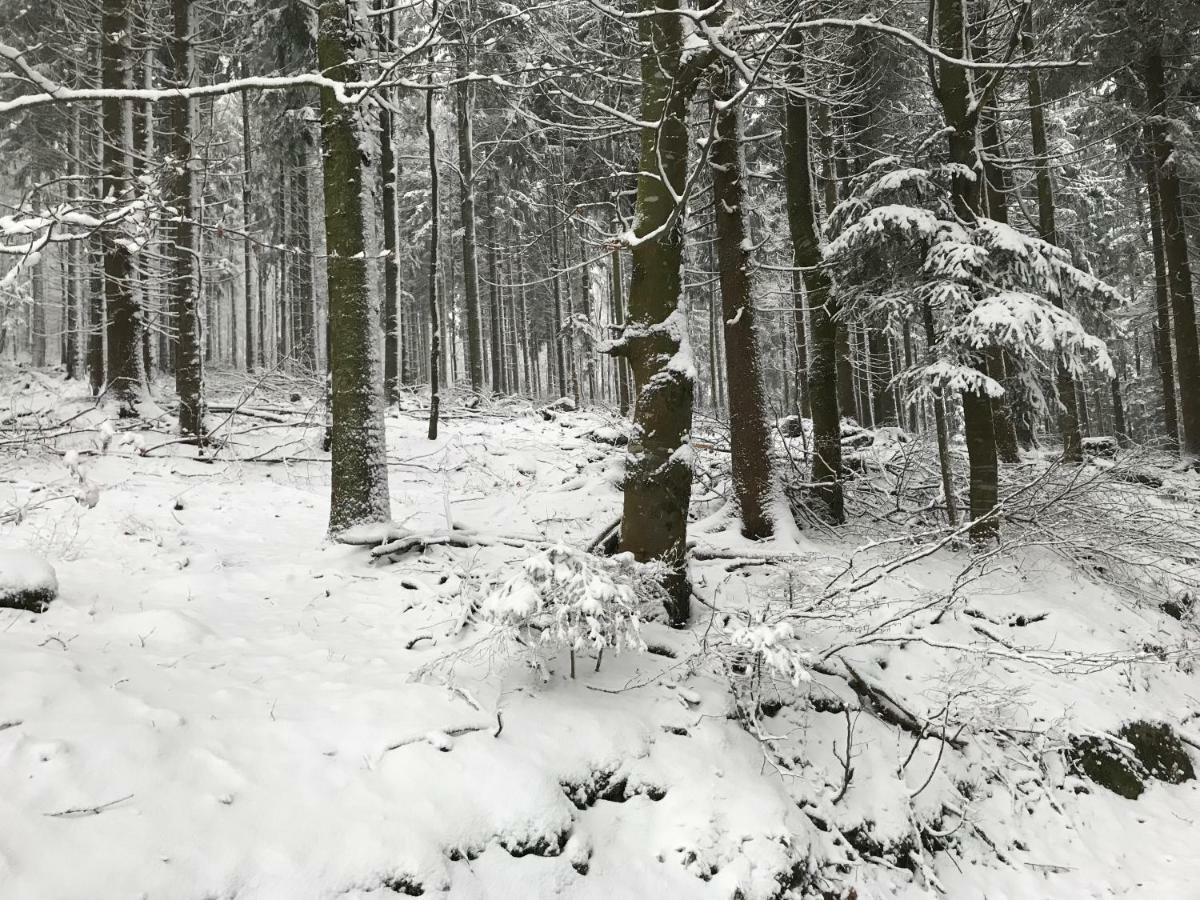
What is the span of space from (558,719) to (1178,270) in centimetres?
1644

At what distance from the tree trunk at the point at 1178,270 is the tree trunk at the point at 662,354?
13280 millimetres

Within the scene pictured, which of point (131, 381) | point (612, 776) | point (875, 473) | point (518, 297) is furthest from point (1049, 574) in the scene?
point (518, 297)

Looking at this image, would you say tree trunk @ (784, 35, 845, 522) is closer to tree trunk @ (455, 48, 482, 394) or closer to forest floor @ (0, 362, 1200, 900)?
forest floor @ (0, 362, 1200, 900)

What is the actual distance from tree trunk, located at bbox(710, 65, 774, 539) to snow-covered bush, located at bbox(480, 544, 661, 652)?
3.44 m

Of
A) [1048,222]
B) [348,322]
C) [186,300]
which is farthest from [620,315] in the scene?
[348,322]

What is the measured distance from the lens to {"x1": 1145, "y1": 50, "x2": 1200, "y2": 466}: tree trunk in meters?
12.7

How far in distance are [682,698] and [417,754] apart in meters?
1.76

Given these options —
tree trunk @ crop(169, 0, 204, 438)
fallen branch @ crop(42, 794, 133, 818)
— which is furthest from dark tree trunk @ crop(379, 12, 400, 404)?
fallen branch @ crop(42, 794, 133, 818)

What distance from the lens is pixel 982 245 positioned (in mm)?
6980

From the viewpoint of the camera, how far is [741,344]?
696 cm

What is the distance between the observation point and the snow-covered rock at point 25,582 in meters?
3.72

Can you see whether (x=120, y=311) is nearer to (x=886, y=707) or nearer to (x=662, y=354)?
(x=662, y=354)

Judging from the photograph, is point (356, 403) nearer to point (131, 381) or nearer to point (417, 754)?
point (417, 754)

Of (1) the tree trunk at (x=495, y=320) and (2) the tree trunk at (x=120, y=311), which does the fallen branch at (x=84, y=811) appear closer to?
(2) the tree trunk at (x=120, y=311)
